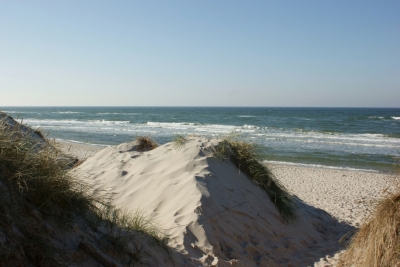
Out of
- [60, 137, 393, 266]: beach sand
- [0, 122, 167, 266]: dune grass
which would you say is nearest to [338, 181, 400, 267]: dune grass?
[60, 137, 393, 266]: beach sand

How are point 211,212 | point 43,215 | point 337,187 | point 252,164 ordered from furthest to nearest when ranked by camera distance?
point 337,187
point 252,164
point 211,212
point 43,215

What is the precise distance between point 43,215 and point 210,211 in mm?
2579

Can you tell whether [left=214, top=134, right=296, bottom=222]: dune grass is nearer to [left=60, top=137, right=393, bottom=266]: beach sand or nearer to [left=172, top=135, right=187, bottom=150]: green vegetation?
[left=60, top=137, right=393, bottom=266]: beach sand

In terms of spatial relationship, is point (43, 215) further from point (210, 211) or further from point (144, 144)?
point (144, 144)

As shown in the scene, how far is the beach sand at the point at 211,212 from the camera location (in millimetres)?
4973

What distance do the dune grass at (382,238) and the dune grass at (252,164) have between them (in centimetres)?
281

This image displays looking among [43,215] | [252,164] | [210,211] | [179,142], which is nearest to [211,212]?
[210,211]

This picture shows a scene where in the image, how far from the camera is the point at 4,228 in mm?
2949

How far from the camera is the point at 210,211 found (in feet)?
17.9

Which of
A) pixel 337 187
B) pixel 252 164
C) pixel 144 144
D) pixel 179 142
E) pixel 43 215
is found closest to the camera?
pixel 43 215

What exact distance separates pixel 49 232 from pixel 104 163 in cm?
516

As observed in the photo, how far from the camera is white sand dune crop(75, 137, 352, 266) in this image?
495cm

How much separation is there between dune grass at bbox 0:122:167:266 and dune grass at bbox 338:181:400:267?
225cm

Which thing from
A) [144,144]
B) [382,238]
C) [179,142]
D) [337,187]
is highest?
[179,142]
